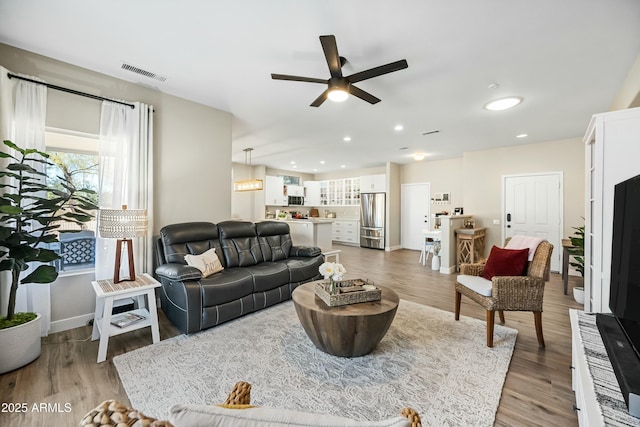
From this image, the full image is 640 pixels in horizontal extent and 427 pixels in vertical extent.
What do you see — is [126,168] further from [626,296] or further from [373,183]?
[373,183]

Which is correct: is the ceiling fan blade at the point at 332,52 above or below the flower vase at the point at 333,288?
above

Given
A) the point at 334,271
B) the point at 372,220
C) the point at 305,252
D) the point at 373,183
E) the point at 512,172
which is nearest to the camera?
the point at 334,271

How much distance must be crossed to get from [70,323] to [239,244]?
189 centimetres

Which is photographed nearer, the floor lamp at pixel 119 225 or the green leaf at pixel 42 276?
the green leaf at pixel 42 276

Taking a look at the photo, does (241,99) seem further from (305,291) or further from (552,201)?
(552,201)

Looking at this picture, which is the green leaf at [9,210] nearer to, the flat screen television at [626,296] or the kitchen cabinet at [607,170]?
the flat screen television at [626,296]

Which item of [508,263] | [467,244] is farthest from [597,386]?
[467,244]

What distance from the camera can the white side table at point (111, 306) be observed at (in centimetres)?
219

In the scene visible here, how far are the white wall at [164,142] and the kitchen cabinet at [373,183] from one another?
519cm

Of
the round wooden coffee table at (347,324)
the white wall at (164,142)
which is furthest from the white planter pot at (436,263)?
the white wall at (164,142)

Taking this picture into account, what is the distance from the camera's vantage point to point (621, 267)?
141cm

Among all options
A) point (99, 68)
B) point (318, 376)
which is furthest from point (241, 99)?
point (318, 376)

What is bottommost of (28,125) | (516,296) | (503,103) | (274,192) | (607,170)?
(516,296)

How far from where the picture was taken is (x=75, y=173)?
2.86 meters
